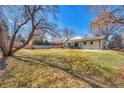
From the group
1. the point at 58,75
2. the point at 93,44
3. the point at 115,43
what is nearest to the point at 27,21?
the point at 58,75

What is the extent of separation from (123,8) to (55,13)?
1.66m

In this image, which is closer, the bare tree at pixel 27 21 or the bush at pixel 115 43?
the bare tree at pixel 27 21

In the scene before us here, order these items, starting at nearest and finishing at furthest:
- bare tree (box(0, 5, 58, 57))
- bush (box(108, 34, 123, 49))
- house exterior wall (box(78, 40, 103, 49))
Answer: bare tree (box(0, 5, 58, 57))
bush (box(108, 34, 123, 49))
house exterior wall (box(78, 40, 103, 49))

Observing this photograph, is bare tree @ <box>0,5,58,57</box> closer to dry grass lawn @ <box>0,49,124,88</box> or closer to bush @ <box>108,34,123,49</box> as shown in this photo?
dry grass lawn @ <box>0,49,124,88</box>

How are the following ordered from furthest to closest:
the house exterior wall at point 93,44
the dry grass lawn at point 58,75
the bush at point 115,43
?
1. the house exterior wall at point 93,44
2. the bush at point 115,43
3. the dry grass lawn at point 58,75

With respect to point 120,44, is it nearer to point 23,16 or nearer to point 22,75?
point 23,16

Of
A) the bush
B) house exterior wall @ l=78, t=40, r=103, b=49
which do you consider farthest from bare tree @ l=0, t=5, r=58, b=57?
house exterior wall @ l=78, t=40, r=103, b=49

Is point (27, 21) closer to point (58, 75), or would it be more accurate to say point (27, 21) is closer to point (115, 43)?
point (58, 75)

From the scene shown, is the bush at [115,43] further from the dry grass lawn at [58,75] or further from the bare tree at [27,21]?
the bare tree at [27,21]

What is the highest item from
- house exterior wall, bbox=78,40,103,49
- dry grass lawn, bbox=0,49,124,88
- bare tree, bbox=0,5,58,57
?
bare tree, bbox=0,5,58,57

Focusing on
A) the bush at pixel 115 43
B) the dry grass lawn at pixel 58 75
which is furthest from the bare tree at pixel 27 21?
the bush at pixel 115 43

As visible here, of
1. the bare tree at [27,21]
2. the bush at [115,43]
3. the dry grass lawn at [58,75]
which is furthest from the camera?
the bush at [115,43]
